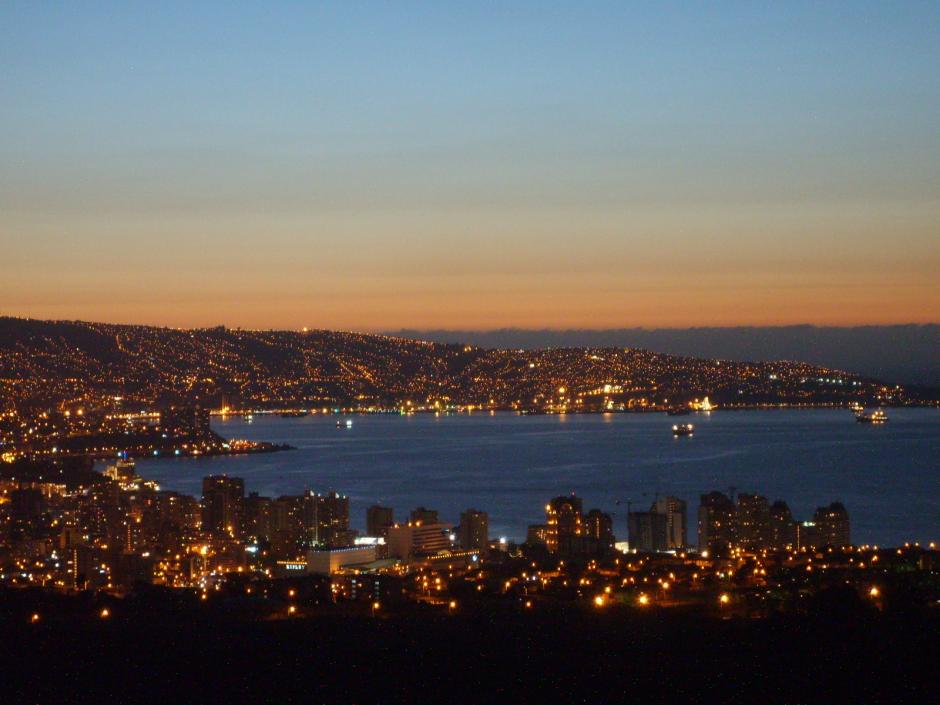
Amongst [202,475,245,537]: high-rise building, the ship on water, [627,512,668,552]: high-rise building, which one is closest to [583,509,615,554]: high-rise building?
[627,512,668,552]: high-rise building

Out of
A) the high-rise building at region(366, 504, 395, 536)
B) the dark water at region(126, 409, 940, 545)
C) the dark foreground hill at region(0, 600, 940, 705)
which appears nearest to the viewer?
the dark foreground hill at region(0, 600, 940, 705)

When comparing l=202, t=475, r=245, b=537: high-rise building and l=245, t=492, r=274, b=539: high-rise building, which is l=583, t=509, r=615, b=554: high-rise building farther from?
l=202, t=475, r=245, b=537: high-rise building

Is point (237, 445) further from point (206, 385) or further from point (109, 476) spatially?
point (206, 385)

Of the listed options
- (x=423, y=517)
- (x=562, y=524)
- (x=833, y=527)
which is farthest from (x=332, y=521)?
(x=833, y=527)

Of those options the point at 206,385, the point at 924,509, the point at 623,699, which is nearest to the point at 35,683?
the point at 623,699

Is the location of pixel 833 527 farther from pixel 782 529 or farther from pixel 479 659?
pixel 479 659

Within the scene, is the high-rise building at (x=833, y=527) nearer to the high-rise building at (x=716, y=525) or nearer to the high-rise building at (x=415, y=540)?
the high-rise building at (x=716, y=525)

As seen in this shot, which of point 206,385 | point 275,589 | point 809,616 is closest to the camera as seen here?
point 809,616
